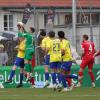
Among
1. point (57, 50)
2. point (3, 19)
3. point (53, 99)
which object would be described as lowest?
point (53, 99)

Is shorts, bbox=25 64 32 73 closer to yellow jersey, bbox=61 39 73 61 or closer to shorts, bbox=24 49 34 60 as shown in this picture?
shorts, bbox=24 49 34 60

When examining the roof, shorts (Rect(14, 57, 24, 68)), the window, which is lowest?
shorts (Rect(14, 57, 24, 68))

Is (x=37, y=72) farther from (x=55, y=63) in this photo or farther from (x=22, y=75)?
(x=55, y=63)

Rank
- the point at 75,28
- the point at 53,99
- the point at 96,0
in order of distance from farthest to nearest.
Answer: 1. the point at 96,0
2. the point at 75,28
3. the point at 53,99

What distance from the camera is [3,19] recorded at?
5712cm

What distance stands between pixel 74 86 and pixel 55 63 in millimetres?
3149

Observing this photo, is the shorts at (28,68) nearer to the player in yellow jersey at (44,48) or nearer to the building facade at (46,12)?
the player in yellow jersey at (44,48)

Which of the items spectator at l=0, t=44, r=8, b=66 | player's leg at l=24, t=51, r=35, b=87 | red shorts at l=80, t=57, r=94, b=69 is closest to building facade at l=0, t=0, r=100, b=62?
spectator at l=0, t=44, r=8, b=66

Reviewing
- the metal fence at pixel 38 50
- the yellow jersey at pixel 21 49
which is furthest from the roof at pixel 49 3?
the yellow jersey at pixel 21 49

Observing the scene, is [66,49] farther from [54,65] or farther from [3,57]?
[3,57]

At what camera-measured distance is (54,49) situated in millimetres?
22562

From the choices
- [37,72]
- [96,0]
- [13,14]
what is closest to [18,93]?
[37,72]

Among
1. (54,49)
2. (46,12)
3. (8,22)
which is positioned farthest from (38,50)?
(8,22)

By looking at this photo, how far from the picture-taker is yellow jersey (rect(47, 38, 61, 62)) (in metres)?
22.5
